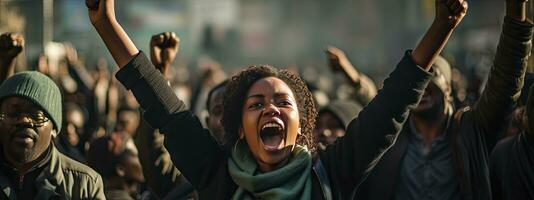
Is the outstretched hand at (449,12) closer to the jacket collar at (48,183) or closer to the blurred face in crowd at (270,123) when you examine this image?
the blurred face in crowd at (270,123)

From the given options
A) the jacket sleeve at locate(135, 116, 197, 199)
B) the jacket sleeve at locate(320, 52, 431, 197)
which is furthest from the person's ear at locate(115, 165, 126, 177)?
the jacket sleeve at locate(320, 52, 431, 197)

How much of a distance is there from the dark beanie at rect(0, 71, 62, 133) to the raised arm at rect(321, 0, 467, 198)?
4.71ft

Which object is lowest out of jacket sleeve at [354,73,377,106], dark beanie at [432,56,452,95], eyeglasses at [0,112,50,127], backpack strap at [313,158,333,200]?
jacket sleeve at [354,73,377,106]

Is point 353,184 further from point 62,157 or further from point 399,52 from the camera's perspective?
point 399,52

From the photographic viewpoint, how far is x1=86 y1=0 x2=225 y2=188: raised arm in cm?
453

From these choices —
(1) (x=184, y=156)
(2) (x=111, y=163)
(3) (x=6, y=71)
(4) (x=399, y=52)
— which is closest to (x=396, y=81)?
(1) (x=184, y=156)

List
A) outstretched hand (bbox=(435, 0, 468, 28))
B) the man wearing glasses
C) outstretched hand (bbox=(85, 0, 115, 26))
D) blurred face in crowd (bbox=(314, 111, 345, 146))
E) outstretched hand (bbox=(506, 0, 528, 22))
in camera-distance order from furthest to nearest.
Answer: blurred face in crowd (bbox=(314, 111, 345, 146)), the man wearing glasses, outstretched hand (bbox=(506, 0, 528, 22)), outstretched hand (bbox=(85, 0, 115, 26)), outstretched hand (bbox=(435, 0, 468, 28))

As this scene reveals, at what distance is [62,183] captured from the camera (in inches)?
207

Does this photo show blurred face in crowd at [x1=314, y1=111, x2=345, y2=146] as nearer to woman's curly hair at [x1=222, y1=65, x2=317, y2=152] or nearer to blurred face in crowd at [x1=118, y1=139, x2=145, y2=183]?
blurred face in crowd at [x1=118, y1=139, x2=145, y2=183]

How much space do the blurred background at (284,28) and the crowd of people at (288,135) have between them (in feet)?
94.5

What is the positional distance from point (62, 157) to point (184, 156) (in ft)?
3.15

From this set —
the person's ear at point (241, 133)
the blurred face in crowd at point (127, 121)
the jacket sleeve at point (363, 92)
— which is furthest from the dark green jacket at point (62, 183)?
the blurred face in crowd at point (127, 121)

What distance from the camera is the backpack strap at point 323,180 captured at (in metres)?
4.52

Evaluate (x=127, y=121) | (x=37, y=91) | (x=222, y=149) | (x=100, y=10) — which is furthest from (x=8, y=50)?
(x=127, y=121)
